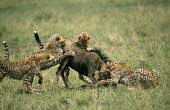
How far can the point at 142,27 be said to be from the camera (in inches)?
506

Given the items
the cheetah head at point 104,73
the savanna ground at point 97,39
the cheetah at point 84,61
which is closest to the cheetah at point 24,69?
the savanna ground at point 97,39

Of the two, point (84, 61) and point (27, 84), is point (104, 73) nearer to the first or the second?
point (84, 61)

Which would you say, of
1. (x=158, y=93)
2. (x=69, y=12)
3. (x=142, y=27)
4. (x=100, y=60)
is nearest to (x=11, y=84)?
(x=100, y=60)

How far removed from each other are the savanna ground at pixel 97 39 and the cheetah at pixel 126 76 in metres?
0.16

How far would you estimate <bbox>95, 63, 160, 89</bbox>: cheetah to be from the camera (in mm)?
6917

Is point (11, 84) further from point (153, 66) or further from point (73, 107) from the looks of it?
point (153, 66)

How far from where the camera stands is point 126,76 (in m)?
7.10

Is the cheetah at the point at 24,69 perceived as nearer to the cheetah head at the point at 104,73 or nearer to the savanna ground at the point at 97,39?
the savanna ground at the point at 97,39

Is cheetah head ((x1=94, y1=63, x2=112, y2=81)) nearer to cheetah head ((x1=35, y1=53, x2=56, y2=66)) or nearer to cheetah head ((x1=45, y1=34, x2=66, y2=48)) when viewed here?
cheetah head ((x1=35, y1=53, x2=56, y2=66))

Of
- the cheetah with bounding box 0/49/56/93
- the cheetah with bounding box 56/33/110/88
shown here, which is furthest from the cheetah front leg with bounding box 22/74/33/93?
the cheetah with bounding box 56/33/110/88

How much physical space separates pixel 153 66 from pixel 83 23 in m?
6.30

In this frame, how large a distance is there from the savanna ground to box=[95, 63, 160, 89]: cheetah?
16cm

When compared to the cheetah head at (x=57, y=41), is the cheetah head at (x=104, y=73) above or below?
below

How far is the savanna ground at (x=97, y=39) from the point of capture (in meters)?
6.32
